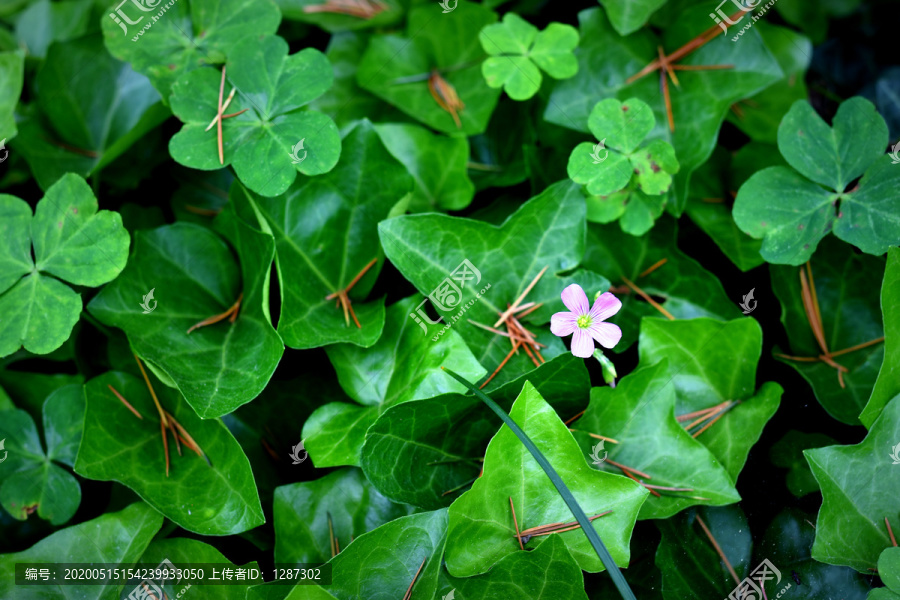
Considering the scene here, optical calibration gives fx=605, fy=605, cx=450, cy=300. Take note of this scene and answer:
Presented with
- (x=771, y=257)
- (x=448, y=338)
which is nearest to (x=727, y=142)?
(x=771, y=257)

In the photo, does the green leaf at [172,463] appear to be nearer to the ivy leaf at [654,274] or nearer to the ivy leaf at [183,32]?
the ivy leaf at [183,32]

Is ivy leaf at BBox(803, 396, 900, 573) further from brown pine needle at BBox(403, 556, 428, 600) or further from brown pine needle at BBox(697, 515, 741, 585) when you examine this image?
brown pine needle at BBox(403, 556, 428, 600)

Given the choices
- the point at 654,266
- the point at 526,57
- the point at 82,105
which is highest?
the point at 526,57

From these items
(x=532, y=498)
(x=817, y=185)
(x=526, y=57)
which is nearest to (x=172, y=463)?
(x=532, y=498)

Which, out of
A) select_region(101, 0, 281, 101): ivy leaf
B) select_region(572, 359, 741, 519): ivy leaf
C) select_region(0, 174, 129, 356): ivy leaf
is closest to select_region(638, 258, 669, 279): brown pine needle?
select_region(572, 359, 741, 519): ivy leaf

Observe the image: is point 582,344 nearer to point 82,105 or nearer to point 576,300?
point 576,300

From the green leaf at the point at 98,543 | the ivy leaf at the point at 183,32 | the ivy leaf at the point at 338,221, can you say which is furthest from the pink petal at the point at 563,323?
the ivy leaf at the point at 183,32
